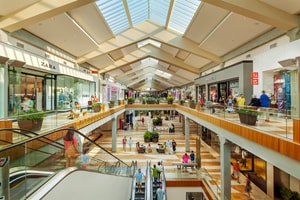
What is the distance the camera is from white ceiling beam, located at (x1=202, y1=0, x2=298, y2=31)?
35.8ft

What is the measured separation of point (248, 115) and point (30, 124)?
693 cm

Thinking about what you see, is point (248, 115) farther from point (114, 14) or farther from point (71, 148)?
point (114, 14)

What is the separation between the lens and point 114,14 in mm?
17656

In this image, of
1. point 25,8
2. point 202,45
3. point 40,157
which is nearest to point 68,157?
point 40,157

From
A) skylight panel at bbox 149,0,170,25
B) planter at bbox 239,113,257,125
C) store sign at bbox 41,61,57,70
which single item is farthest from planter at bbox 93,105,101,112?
planter at bbox 239,113,257,125

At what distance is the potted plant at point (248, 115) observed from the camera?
25.9 feet

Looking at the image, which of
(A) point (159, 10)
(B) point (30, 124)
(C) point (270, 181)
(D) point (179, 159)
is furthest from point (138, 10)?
(C) point (270, 181)

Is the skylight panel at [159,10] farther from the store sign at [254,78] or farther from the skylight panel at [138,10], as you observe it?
the store sign at [254,78]

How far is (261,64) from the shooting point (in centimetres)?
1378

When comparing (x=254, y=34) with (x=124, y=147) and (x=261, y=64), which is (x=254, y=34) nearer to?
(x=261, y=64)

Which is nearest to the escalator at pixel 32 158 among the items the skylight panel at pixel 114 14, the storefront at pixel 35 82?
the storefront at pixel 35 82

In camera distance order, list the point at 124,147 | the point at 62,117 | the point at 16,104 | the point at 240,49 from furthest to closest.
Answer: the point at 124,147, the point at 240,49, the point at 16,104, the point at 62,117

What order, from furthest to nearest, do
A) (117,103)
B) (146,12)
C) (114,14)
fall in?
1. (117,103)
2. (146,12)
3. (114,14)

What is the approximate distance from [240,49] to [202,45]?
4113 millimetres
